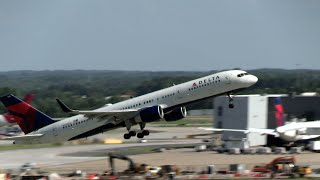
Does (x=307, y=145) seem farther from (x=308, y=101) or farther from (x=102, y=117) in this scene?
(x=102, y=117)

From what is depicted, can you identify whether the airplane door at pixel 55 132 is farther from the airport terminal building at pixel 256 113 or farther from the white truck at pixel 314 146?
the white truck at pixel 314 146

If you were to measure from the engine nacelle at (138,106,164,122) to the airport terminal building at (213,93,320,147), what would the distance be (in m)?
42.1

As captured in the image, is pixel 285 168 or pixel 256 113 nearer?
pixel 285 168

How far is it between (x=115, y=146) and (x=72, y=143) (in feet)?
28.3

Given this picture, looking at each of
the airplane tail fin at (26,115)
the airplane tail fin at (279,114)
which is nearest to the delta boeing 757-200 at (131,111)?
the airplane tail fin at (26,115)

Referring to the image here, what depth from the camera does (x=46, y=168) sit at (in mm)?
108875

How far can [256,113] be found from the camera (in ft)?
447

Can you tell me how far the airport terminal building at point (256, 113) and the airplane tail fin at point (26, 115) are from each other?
132 feet

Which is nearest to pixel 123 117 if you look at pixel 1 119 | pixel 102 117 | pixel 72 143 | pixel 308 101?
pixel 102 117

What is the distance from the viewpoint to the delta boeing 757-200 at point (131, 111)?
8725cm

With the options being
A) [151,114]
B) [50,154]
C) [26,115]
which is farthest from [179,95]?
[50,154]

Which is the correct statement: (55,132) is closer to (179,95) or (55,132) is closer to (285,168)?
(179,95)

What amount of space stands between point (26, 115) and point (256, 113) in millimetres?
48397

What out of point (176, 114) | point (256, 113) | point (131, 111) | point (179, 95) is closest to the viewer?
point (179, 95)
